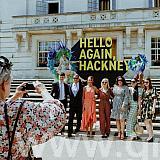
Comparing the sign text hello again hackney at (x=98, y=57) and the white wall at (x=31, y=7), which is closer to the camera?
the sign text hello again hackney at (x=98, y=57)

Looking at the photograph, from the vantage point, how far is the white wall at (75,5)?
26312 mm

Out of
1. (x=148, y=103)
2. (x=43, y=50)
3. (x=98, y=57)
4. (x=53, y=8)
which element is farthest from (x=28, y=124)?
(x=53, y=8)

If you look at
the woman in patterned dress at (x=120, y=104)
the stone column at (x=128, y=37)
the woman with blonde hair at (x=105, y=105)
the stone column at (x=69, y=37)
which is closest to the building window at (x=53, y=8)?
the stone column at (x=69, y=37)

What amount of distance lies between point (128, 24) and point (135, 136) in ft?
48.0

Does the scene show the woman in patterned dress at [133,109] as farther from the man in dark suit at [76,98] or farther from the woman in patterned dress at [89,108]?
the man in dark suit at [76,98]

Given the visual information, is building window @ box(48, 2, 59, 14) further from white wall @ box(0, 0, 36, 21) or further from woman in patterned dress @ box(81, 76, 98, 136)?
woman in patterned dress @ box(81, 76, 98, 136)

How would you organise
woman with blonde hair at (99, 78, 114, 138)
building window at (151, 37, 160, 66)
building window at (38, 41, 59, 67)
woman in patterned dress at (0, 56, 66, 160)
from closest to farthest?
woman in patterned dress at (0, 56, 66, 160) < woman with blonde hair at (99, 78, 114, 138) < building window at (151, 37, 160, 66) < building window at (38, 41, 59, 67)

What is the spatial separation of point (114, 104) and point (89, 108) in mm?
869

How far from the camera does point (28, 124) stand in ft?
8.02

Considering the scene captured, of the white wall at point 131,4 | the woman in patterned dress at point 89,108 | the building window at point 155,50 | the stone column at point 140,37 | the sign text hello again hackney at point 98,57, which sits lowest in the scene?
the woman in patterned dress at point 89,108

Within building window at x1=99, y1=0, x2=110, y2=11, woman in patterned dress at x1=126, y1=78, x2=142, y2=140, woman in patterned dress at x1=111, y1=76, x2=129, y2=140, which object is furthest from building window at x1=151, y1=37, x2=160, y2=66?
woman in patterned dress at x1=126, y1=78, x2=142, y2=140

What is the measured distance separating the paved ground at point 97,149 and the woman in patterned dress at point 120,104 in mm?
461

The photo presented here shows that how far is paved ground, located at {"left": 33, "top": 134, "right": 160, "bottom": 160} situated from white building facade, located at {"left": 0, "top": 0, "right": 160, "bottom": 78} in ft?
46.8

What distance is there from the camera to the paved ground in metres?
7.60
